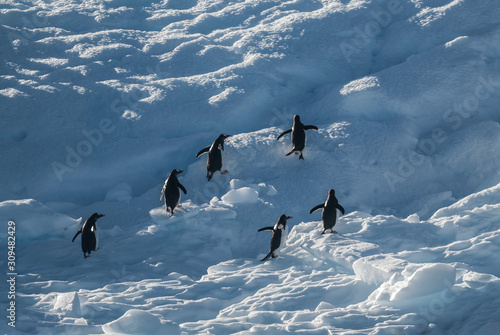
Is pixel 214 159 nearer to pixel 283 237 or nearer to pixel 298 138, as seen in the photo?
pixel 298 138

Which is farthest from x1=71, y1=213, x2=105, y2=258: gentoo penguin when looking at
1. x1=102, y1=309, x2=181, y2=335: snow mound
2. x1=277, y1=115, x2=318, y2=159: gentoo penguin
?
x1=277, y1=115, x2=318, y2=159: gentoo penguin

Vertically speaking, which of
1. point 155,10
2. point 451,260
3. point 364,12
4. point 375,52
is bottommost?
point 451,260

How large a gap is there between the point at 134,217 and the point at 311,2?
27.8ft

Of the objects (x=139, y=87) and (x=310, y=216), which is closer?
(x=310, y=216)

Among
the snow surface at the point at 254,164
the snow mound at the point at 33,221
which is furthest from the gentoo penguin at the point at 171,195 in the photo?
the snow mound at the point at 33,221

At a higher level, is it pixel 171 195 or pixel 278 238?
pixel 171 195

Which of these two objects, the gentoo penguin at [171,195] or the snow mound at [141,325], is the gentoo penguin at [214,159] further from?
the snow mound at [141,325]

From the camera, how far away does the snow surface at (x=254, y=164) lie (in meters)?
5.74

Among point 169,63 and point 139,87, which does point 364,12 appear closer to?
point 169,63

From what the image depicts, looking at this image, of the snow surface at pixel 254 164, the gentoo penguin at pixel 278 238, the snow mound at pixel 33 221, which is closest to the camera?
the snow surface at pixel 254 164

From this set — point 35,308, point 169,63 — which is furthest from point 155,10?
point 35,308

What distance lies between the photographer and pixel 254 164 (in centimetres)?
927

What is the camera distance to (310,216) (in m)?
8.39

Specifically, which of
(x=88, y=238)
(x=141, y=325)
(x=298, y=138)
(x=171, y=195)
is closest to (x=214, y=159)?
(x=171, y=195)
